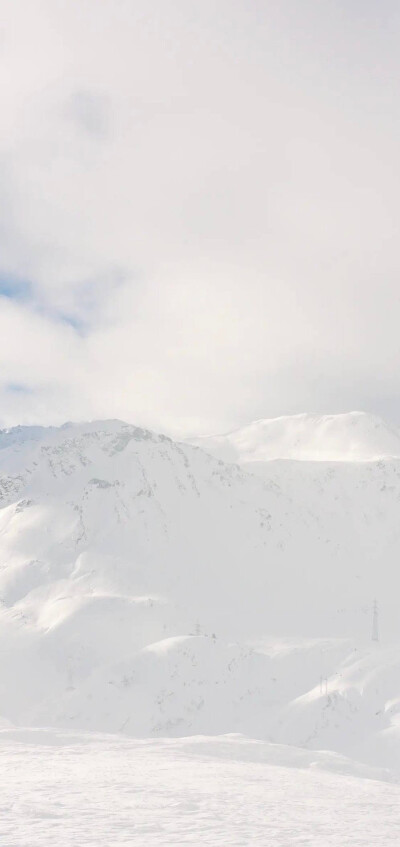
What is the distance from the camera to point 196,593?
4373 inches

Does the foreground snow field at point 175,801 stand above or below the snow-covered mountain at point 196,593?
below

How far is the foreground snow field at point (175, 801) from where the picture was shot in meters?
15.6

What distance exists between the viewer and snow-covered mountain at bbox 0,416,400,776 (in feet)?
264

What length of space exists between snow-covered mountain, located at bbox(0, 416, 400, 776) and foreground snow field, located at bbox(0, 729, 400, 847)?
43.1m

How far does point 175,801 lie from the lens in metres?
19.7

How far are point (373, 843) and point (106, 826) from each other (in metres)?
5.84

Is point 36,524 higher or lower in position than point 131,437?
lower

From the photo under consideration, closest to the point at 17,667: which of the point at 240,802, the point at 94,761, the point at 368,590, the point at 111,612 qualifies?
the point at 111,612

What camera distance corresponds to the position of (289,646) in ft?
313

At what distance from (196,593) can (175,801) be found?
304 feet

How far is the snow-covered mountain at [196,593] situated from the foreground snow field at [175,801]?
43.1 meters

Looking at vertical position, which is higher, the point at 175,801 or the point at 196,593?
the point at 196,593

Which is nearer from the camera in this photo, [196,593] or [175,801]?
[175,801]

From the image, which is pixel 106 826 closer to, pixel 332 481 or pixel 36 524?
pixel 36 524
